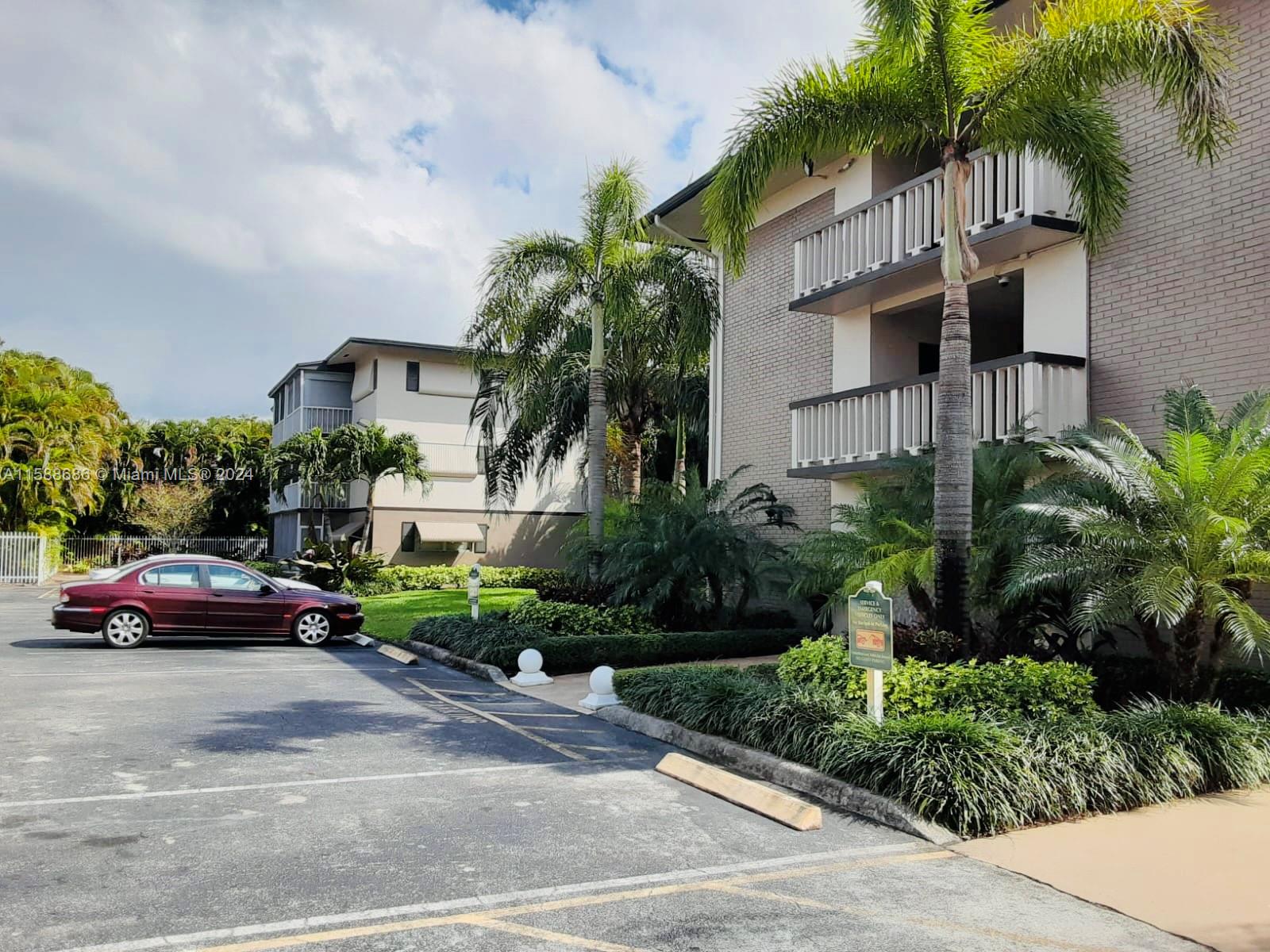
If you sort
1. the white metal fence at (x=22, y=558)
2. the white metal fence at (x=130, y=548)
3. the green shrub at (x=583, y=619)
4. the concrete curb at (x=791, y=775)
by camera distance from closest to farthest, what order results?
the concrete curb at (x=791, y=775)
the green shrub at (x=583, y=619)
the white metal fence at (x=22, y=558)
the white metal fence at (x=130, y=548)

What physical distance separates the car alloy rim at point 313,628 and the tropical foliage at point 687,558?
485 cm

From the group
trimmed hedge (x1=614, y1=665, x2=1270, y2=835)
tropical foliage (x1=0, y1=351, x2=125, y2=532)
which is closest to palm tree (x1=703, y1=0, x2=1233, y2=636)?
trimmed hedge (x1=614, y1=665, x2=1270, y2=835)

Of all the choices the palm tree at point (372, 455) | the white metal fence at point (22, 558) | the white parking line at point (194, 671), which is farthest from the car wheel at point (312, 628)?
the white metal fence at point (22, 558)

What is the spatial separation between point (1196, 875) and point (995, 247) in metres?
9.14

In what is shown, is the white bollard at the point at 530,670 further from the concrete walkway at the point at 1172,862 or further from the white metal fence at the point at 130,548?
the white metal fence at the point at 130,548

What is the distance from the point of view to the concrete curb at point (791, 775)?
6.47 meters

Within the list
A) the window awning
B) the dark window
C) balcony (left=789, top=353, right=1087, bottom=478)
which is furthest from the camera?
the window awning

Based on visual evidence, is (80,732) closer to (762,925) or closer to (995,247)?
(762,925)

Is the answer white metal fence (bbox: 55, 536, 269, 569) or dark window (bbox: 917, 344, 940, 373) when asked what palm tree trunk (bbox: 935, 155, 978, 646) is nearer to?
dark window (bbox: 917, 344, 940, 373)

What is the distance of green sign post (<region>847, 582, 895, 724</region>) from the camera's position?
7555 mm

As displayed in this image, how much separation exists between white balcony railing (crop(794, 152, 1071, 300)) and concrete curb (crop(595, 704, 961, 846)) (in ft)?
23.3

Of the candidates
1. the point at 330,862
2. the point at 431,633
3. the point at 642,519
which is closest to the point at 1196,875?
the point at 330,862

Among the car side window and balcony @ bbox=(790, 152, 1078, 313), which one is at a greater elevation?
balcony @ bbox=(790, 152, 1078, 313)

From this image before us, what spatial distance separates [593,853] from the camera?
588cm
